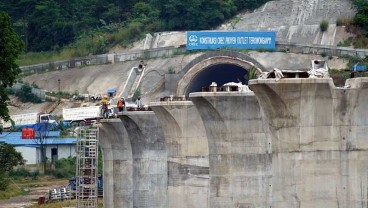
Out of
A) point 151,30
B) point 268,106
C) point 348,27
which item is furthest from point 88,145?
point 151,30

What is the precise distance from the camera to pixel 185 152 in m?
61.5

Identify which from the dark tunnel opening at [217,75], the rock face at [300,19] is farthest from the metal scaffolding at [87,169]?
the rock face at [300,19]

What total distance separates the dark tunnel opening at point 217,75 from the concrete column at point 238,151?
50992 millimetres

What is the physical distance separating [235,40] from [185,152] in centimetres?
5911

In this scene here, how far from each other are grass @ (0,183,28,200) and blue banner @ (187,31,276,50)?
889 inches

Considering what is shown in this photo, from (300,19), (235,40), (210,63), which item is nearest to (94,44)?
(300,19)

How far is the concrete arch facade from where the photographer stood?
4094 inches

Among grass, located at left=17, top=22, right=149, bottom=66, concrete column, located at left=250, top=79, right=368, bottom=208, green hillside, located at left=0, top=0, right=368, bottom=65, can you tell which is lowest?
concrete column, located at left=250, top=79, right=368, bottom=208

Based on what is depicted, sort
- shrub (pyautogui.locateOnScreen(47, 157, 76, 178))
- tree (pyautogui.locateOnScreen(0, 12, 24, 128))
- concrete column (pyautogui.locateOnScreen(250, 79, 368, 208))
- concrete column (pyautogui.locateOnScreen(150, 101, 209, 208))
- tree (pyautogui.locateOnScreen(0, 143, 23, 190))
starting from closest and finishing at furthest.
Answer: concrete column (pyautogui.locateOnScreen(250, 79, 368, 208))
concrete column (pyautogui.locateOnScreen(150, 101, 209, 208))
tree (pyautogui.locateOnScreen(0, 143, 23, 190))
tree (pyautogui.locateOnScreen(0, 12, 24, 128))
shrub (pyautogui.locateOnScreen(47, 157, 76, 178))

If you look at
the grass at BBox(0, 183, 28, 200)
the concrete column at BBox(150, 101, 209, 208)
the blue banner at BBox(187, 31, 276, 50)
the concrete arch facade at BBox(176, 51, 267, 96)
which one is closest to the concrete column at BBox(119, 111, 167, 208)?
the concrete column at BBox(150, 101, 209, 208)

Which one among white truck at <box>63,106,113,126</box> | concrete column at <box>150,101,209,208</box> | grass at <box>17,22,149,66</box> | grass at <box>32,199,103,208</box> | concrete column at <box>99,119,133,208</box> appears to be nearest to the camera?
concrete column at <box>150,101,209,208</box>

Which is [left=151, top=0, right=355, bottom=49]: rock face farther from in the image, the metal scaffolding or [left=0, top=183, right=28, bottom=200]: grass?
the metal scaffolding

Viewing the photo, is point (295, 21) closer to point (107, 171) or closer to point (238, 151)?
point (107, 171)

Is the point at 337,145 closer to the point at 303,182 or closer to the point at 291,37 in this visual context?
the point at 303,182
